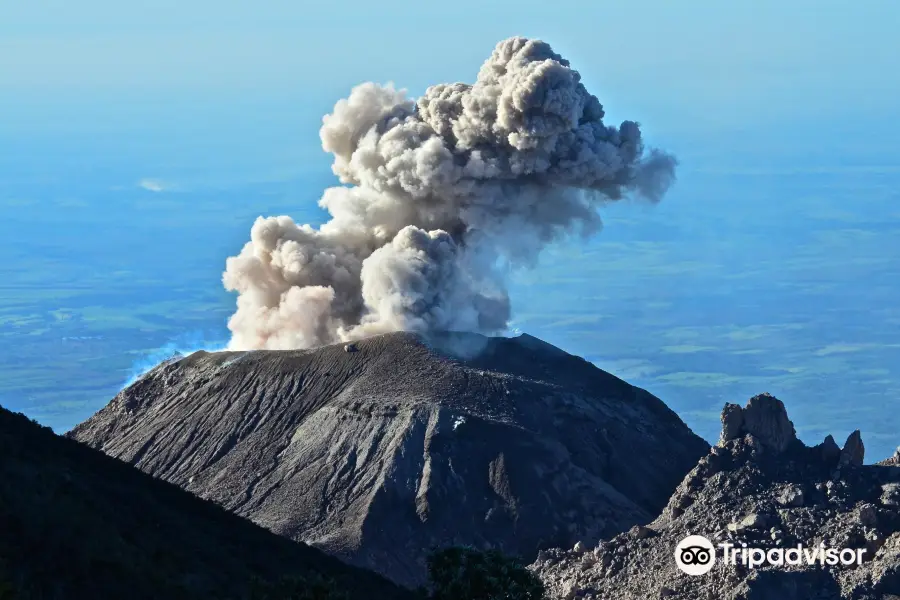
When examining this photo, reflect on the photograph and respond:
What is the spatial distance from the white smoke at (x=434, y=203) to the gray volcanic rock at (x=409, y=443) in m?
4.04

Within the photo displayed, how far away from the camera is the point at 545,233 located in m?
122

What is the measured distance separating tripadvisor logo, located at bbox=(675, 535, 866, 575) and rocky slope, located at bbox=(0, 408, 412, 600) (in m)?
24.1

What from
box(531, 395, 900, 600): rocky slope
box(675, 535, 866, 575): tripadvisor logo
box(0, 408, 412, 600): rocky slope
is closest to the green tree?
box(0, 408, 412, 600): rocky slope

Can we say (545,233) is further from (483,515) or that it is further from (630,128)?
(483,515)

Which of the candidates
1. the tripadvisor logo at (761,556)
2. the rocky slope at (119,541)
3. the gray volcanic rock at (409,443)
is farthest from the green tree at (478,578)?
the gray volcanic rock at (409,443)

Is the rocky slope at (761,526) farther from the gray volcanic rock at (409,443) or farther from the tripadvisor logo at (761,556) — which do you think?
the gray volcanic rock at (409,443)

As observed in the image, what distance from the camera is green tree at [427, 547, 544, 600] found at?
64250mm

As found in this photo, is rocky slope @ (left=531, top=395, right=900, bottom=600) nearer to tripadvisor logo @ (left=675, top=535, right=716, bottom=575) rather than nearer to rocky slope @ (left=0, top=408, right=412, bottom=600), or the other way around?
tripadvisor logo @ (left=675, top=535, right=716, bottom=575)

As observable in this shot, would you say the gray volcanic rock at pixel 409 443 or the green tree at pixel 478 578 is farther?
the gray volcanic rock at pixel 409 443

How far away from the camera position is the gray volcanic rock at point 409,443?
9575cm

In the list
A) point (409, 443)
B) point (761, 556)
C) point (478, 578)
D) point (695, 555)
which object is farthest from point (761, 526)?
point (478, 578)

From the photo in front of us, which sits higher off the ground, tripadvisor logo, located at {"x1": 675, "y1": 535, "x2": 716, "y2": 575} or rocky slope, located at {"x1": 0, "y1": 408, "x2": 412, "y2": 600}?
tripadvisor logo, located at {"x1": 675, "y1": 535, "x2": 716, "y2": 575}

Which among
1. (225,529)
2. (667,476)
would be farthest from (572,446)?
(225,529)

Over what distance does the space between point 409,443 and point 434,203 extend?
2154 cm
